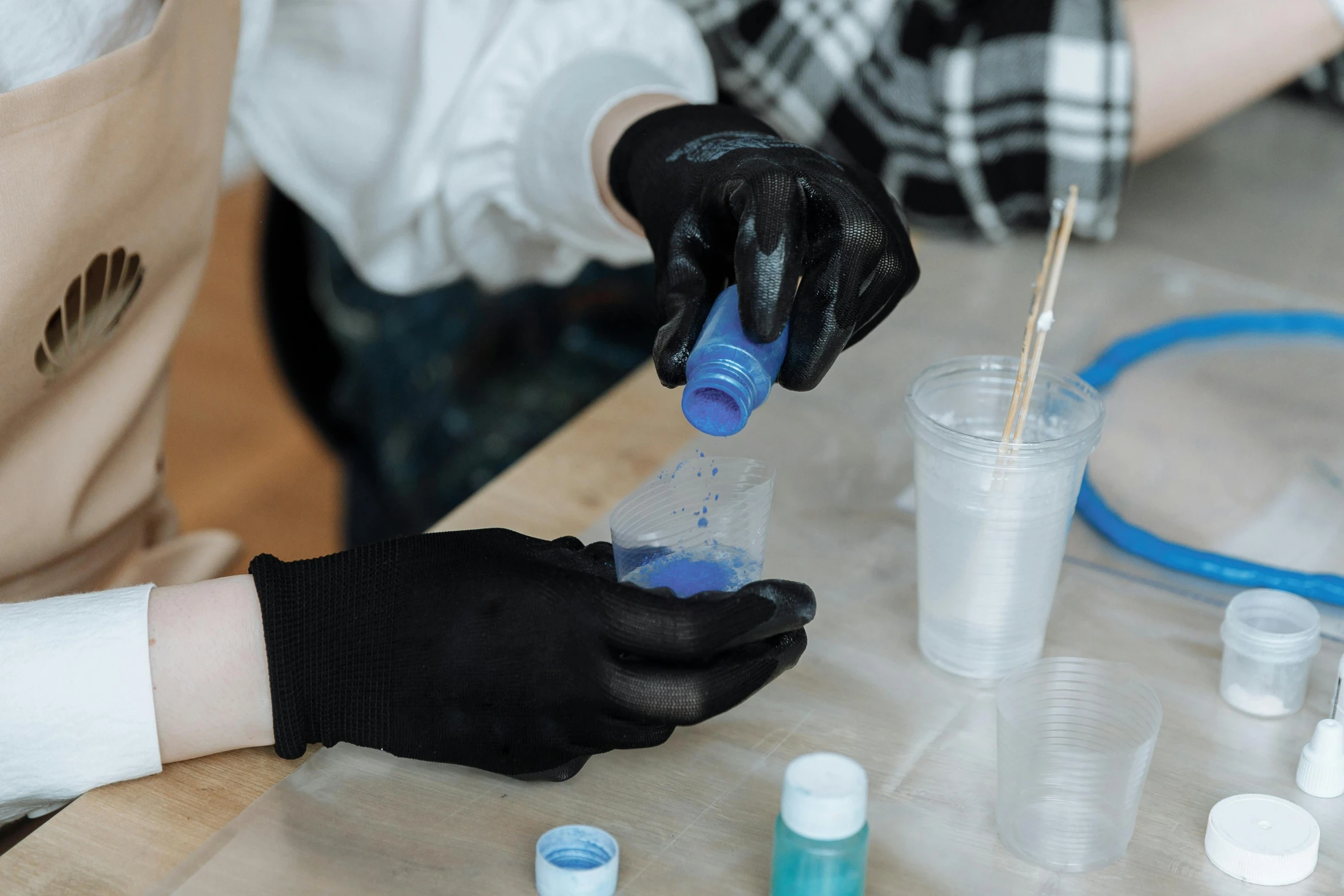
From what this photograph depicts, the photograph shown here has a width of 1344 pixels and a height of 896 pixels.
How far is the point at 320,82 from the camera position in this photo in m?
0.97

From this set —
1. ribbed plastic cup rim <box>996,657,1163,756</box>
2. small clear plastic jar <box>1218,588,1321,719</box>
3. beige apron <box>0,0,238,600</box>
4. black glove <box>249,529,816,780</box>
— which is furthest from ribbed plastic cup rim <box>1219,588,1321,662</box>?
beige apron <box>0,0,238,600</box>

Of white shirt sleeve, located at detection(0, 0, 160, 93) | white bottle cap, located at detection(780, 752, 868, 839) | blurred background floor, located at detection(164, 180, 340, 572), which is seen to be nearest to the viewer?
white bottle cap, located at detection(780, 752, 868, 839)

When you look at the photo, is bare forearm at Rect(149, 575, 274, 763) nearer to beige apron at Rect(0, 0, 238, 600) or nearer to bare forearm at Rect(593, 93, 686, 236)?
beige apron at Rect(0, 0, 238, 600)

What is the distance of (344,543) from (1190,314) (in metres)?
0.91

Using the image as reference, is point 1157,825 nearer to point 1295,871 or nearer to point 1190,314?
point 1295,871

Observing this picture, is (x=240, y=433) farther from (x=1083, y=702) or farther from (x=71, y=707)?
(x=1083, y=702)

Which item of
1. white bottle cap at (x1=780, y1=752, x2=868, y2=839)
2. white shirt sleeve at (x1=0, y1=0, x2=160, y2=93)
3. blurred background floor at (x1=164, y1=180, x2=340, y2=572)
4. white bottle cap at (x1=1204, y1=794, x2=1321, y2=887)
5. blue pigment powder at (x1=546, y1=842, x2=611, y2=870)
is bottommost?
blurred background floor at (x1=164, y1=180, x2=340, y2=572)

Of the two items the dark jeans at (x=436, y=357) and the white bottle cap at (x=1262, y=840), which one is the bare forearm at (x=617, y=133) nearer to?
the dark jeans at (x=436, y=357)

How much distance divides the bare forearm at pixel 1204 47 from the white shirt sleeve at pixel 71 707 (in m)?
0.90

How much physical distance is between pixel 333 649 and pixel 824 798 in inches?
10.2

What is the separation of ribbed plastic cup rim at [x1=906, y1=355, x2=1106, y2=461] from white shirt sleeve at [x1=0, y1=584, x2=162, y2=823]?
15.6 inches

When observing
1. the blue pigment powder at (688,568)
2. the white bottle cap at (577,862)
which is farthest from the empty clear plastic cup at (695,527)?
the white bottle cap at (577,862)

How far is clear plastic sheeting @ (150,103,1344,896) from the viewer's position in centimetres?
54

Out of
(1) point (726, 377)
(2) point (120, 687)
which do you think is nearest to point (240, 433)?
(2) point (120, 687)
